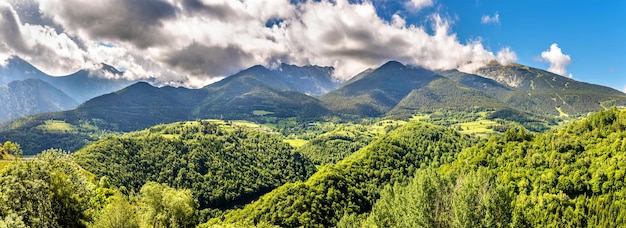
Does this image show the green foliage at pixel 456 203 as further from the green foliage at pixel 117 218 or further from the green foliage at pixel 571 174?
the green foliage at pixel 117 218

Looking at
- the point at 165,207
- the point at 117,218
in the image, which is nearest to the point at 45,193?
the point at 117,218

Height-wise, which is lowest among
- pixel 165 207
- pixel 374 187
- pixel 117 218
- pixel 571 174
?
pixel 374 187

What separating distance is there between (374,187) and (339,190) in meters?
19.3

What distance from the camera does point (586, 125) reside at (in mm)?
99938

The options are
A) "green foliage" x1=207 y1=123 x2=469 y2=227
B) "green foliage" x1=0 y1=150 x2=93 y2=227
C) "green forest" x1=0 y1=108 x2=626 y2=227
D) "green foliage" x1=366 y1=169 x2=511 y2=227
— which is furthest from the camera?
"green foliage" x1=207 y1=123 x2=469 y2=227

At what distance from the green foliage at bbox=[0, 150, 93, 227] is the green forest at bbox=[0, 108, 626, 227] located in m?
0.11

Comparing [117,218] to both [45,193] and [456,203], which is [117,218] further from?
[456,203]

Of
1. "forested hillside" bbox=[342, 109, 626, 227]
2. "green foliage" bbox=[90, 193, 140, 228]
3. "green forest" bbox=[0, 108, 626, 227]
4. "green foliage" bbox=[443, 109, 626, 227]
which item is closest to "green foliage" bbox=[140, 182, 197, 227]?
"green forest" bbox=[0, 108, 626, 227]

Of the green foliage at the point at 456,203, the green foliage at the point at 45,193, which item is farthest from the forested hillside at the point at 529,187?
the green foliage at the point at 45,193

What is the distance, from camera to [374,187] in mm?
131250

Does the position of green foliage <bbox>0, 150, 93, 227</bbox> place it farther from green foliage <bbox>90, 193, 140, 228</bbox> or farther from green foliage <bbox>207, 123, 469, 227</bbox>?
green foliage <bbox>207, 123, 469, 227</bbox>

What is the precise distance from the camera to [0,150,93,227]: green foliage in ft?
102

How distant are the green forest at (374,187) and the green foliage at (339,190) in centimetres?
45

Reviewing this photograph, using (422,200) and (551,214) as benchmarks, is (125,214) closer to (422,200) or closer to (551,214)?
(422,200)
